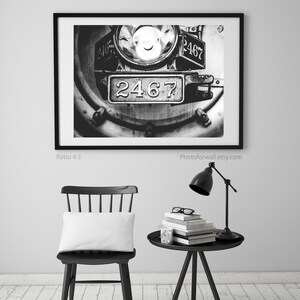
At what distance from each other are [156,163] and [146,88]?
1.83ft

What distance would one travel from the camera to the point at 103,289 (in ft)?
11.5

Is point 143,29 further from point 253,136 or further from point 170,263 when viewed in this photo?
point 170,263

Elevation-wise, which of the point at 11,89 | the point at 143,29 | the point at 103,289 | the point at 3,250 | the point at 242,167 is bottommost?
the point at 103,289

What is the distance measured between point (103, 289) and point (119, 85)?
4.89ft

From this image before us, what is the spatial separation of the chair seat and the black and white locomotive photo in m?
1.06

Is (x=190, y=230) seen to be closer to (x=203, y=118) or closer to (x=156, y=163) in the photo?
(x=156, y=163)

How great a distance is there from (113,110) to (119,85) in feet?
0.62

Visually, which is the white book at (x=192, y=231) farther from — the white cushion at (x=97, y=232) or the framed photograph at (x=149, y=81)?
the framed photograph at (x=149, y=81)

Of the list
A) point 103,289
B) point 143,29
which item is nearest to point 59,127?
point 143,29

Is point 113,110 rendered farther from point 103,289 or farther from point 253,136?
point 103,289

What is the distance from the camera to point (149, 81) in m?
3.56

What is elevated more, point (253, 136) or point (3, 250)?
point (253, 136)

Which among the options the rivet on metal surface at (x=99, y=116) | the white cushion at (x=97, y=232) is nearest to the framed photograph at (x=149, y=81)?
the rivet on metal surface at (x=99, y=116)

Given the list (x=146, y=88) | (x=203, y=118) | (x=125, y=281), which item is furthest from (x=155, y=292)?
(x=146, y=88)
